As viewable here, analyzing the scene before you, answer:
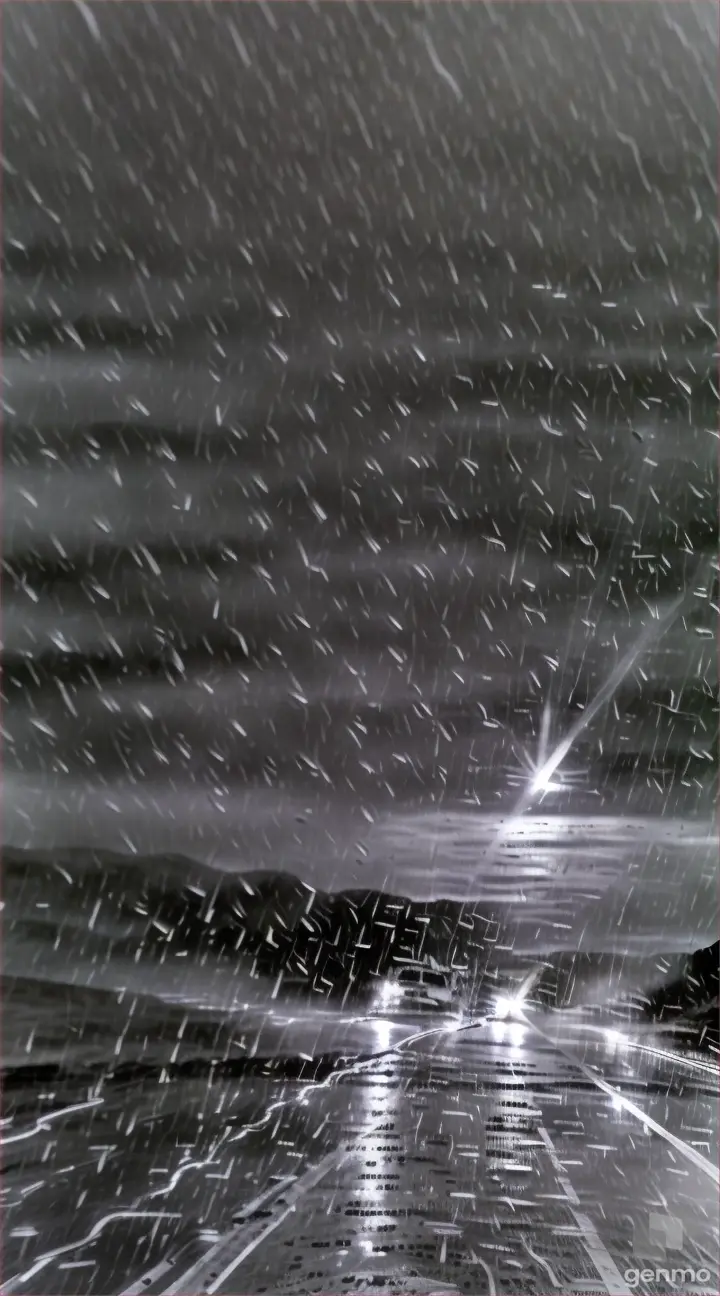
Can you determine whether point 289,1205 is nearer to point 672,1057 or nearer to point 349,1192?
point 349,1192

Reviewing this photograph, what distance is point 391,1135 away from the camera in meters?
12.1

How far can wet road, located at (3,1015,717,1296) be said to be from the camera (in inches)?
258

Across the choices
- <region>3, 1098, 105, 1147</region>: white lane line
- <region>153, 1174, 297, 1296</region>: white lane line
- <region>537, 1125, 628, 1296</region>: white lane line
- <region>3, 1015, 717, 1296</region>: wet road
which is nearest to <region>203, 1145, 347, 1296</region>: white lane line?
<region>3, 1015, 717, 1296</region>: wet road

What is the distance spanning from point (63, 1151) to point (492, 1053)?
19.5 m

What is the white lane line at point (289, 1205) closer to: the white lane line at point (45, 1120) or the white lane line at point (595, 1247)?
the white lane line at point (595, 1247)

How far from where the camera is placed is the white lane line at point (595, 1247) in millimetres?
6418

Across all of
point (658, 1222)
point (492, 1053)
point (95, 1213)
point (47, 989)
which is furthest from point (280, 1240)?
point (47, 989)

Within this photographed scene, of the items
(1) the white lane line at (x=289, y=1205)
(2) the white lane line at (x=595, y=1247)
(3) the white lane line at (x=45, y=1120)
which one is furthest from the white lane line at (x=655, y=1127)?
(3) the white lane line at (x=45, y=1120)

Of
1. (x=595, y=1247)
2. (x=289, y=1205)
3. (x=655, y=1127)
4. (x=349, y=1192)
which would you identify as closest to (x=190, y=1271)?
→ (x=289, y=1205)

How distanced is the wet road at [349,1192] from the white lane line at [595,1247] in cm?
2

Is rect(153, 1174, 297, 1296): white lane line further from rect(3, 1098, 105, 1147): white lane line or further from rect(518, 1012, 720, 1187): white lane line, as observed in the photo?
rect(518, 1012, 720, 1187): white lane line

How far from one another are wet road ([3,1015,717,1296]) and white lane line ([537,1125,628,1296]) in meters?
0.02

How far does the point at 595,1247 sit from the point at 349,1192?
7.32ft

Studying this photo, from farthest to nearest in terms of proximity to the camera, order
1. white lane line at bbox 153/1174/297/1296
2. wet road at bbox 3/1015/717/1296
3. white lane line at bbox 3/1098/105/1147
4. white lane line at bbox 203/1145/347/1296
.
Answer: white lane line at bbox 3/1098/105/1147 < wet road at bbox 3/1015/717/1296 < white lane line at bbox 203/1145/347/1296 < white lane line at bbox 153/1174/297/1296
